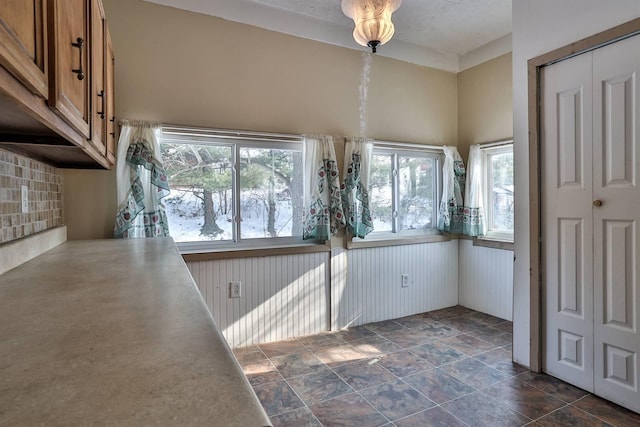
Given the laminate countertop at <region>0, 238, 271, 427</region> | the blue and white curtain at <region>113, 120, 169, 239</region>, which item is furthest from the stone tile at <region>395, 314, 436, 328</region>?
the laminate countertop at <region>0, 238, 271, 427</region>

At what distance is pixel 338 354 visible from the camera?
9.01ft

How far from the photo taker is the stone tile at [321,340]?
294 centimetres

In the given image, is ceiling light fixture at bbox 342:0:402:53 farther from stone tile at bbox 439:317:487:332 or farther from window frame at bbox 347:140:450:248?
stone tile at bbox 439:317:487:332

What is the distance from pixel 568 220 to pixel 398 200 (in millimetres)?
1673

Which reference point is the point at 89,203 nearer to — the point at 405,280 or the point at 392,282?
the point at 392,282

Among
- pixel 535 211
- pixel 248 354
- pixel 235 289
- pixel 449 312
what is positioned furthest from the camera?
pixel 449 312

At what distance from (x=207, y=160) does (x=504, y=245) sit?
2882 mm

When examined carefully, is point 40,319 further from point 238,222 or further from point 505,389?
point 505,389

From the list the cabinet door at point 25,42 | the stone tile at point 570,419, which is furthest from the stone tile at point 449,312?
the cabinet door at point 25,42

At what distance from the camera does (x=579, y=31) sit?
209cm

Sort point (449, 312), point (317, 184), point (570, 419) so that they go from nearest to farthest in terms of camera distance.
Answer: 1. point (570, 419)
2. point (317, 184)
3. point (449, 312)

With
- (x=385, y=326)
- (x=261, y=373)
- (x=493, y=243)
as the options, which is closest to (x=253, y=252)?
(x=261, y=373)

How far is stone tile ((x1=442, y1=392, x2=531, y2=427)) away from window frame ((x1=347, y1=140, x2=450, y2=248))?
1.60m

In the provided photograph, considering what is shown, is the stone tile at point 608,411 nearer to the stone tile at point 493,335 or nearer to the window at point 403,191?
the stone tile at point 493,335
